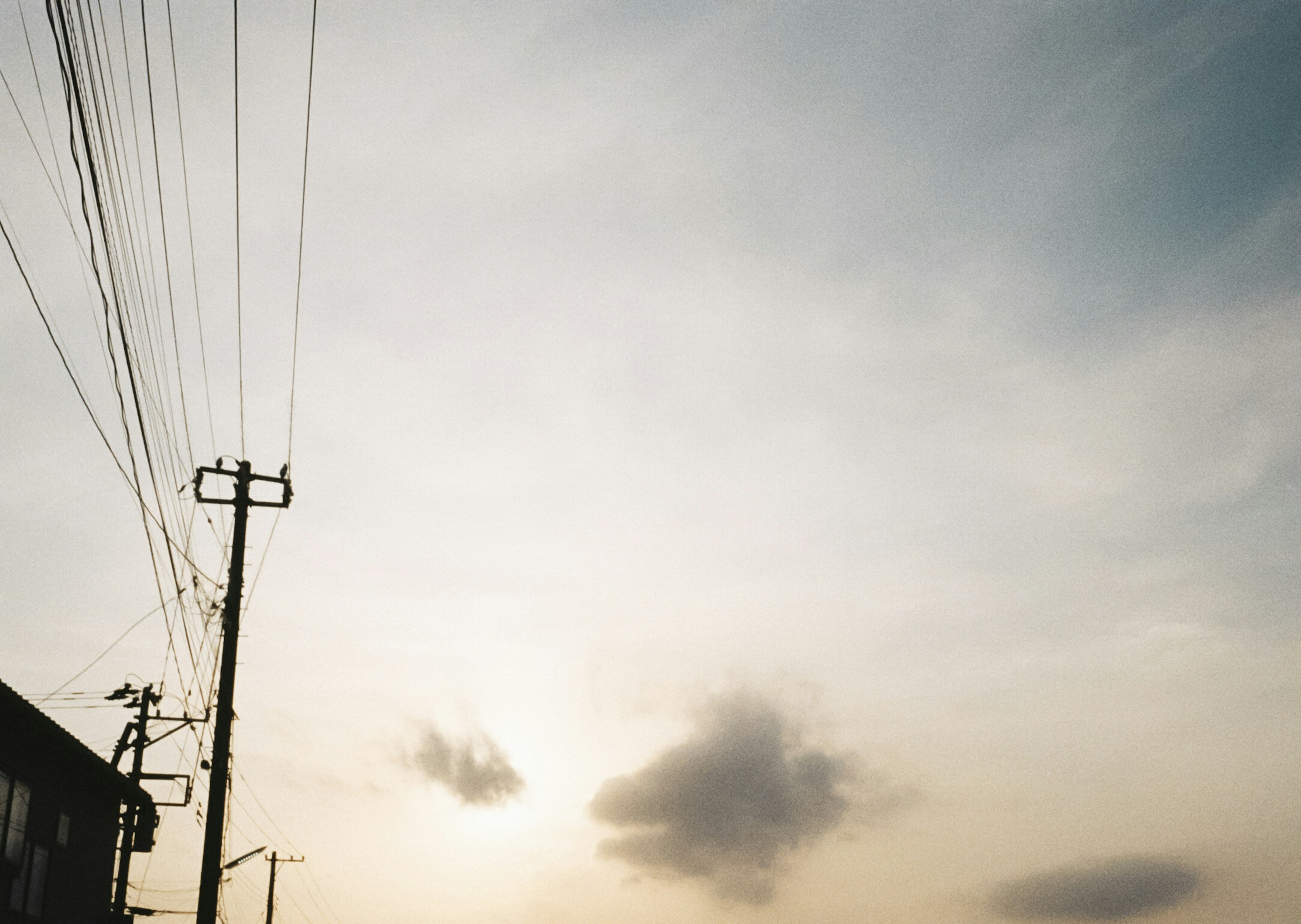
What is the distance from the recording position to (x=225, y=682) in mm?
15578

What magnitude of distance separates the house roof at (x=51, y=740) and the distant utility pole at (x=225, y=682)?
3.38 metres

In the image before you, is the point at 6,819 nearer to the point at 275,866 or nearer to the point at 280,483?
the point at 280,483

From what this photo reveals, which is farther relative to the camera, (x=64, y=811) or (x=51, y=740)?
(x=64, y=811)

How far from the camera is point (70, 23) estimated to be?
688 cm

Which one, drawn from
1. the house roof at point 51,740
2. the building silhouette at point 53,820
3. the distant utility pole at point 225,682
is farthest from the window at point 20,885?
the distant utility pole at point 225,682

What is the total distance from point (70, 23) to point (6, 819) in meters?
15.7

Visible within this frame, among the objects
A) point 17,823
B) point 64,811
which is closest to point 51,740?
point 17,823

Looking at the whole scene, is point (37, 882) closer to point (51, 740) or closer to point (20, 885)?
point (20, 885)

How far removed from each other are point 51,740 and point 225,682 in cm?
510

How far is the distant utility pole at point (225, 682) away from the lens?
14.5m

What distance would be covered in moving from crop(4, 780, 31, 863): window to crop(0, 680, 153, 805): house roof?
839 mm

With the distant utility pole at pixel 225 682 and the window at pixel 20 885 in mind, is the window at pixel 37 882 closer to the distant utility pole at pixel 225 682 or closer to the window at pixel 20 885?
the window at pixel 20 885

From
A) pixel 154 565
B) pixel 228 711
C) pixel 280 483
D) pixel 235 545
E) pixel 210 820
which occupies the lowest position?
pixel 210 820

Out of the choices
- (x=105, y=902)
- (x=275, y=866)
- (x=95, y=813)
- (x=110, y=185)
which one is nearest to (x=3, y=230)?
(x=110, y=185)
